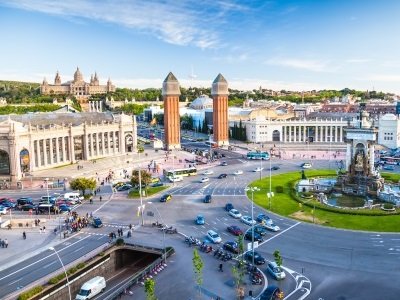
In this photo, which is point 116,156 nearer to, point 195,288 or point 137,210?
point 137,210

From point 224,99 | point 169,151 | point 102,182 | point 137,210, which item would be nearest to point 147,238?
point 137,210

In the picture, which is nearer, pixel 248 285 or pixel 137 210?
pixel 248 285

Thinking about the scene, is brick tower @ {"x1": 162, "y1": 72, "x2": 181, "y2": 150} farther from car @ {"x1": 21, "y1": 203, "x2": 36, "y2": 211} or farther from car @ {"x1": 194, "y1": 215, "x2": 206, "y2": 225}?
car @ {"x1": 194, "y1": 215, "x2": 206, "y2": 225}

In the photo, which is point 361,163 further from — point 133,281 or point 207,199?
point 133,281

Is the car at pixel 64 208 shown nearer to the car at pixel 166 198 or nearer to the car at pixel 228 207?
the car at pixel 166 198

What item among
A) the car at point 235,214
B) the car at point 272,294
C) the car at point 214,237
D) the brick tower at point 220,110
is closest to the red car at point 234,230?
the car at point 214,237

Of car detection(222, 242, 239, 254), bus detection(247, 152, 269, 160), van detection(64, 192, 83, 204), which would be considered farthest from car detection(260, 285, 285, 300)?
bus detection(247, 152, 269, 160)

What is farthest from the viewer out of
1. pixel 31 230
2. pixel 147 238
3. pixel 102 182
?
pixel 102 182
